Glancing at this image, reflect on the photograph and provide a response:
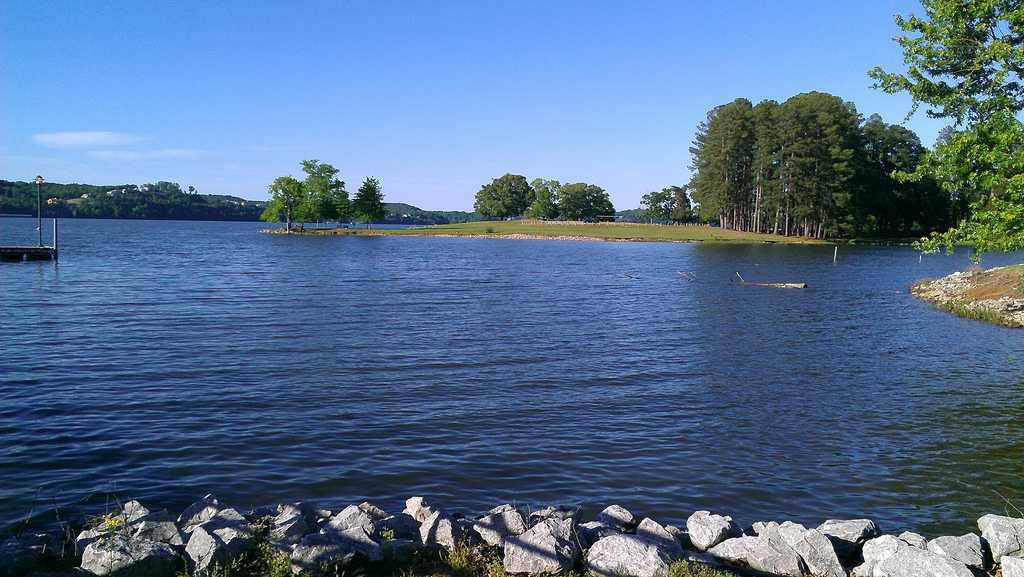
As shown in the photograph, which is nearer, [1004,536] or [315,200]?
[1004,536]

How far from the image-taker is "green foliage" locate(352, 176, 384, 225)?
146 m

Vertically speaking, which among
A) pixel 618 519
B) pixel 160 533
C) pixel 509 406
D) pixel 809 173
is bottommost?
pixel 509 406

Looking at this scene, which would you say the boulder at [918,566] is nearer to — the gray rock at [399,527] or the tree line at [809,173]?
the gray rock at [399,527]

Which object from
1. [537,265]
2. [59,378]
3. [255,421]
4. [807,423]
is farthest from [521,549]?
[537,265]

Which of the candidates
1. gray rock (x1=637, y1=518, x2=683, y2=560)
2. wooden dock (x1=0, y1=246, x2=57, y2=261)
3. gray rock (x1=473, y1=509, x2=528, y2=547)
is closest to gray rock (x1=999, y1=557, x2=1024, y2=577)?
gray rock (x1=637, y1=518, x2=683, y2=560)

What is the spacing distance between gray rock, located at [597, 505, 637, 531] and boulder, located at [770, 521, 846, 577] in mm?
1626

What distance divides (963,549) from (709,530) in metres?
2.81

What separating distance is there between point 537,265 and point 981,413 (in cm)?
4921

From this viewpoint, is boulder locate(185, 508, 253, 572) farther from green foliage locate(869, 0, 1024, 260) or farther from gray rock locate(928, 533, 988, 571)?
green foliage locate(869, 0, 1024, 260)

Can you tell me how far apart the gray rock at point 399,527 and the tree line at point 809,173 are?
10926 cm

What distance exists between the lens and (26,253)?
53.6m

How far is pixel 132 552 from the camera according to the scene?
23.3 feet

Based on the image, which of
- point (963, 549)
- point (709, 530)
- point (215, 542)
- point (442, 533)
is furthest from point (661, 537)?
point (215, 542)

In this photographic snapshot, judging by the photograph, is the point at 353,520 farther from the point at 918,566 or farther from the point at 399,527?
the point at 918,566
